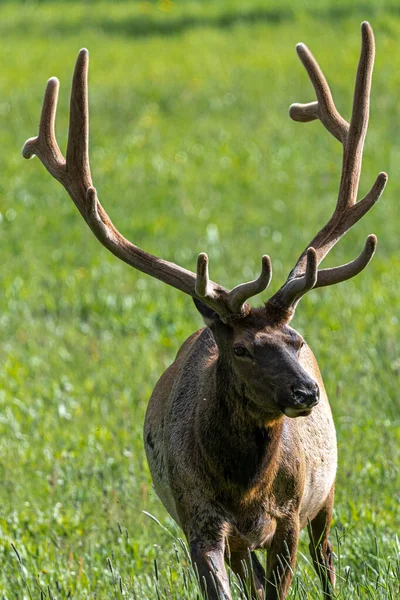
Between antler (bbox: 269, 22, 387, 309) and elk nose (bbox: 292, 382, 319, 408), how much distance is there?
1.52 feet

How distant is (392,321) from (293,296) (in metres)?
4.87

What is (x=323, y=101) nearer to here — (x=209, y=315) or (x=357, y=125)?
(x=357, y=125)

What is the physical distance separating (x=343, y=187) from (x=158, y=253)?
7676mm

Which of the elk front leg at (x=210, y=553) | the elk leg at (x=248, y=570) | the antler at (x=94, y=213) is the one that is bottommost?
the elk leg at (x=248, y=570)

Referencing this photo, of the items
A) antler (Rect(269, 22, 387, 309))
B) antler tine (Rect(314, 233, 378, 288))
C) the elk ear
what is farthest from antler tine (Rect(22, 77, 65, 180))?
antler tine (Rect(314, 233, 378, 288))

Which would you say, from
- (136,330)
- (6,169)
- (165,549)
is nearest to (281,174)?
(6,169)

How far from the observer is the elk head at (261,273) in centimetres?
446

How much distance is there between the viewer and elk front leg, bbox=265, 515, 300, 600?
4.80 meters

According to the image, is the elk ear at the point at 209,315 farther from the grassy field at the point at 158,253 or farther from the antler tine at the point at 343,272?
the grassy field at the point at 158,253

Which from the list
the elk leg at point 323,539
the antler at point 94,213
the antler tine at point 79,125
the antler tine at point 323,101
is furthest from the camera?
the antler tine at point 323,101

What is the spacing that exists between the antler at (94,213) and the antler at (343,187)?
0.62ft

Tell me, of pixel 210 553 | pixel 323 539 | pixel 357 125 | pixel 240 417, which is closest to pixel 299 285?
pixel 240 417

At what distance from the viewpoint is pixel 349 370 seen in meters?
8.59

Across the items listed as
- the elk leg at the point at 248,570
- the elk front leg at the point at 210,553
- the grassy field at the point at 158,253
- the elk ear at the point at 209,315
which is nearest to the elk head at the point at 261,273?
the elk ear at the point at 209,315
